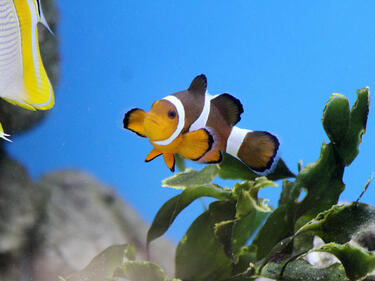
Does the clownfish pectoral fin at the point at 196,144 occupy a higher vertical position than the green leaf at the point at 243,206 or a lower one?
higher

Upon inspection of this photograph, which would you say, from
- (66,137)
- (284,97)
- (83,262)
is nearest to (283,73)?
(284,97)

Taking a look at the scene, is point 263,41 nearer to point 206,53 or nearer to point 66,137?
point 206,53

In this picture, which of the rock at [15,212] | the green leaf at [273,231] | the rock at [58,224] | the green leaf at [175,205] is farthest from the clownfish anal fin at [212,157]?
the rock at [15,212]

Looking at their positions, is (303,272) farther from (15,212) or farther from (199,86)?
(15,212)

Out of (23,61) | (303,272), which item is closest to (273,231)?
(303,272)

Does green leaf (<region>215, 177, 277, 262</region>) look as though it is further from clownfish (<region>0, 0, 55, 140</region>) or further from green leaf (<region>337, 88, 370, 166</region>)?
clownfish (<region>0, 0, 55, 140</region>)

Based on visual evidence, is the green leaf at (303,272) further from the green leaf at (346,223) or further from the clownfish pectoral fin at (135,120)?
the clownfish pectoral fin at (135,120)

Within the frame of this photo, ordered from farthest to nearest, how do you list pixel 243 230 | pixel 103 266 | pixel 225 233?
1. pixel 243 230
2. pixel 103 266
3. pixel 225 233
